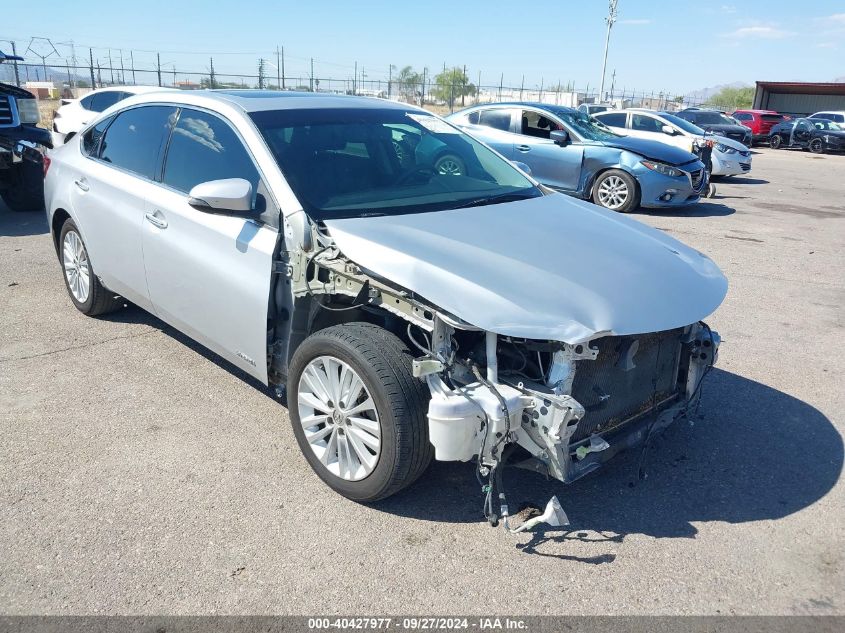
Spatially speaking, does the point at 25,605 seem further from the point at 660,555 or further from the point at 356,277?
the point at 660,555

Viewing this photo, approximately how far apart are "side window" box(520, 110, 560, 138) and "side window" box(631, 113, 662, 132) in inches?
211

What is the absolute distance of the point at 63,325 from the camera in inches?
215

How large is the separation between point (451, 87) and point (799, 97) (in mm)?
20984

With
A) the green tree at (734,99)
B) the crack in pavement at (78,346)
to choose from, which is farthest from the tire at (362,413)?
the green tree at (734,99)

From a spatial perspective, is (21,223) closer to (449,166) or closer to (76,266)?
(76,266)

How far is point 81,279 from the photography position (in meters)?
5.46

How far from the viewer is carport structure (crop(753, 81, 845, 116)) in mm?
41344

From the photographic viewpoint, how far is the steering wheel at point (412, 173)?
13.0 feet

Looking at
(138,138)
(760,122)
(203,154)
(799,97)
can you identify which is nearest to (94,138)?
(138,138)

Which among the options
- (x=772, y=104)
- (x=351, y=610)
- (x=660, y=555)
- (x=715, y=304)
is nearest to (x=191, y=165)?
(x=351, y=610)

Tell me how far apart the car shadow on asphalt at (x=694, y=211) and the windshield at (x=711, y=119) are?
1383 cm

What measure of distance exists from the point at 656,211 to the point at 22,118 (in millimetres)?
9832

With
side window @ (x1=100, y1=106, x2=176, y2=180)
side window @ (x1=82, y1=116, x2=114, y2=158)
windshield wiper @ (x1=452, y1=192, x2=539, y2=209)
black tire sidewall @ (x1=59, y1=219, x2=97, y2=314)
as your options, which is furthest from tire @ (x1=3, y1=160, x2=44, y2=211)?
windshield wiper @ (x1=452, y1=192, x2=539, y2=209)

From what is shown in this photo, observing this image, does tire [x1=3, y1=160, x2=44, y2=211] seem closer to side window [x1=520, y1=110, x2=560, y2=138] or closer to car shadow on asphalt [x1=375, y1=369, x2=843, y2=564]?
side window [x1=520, y1=110, x2=560, y2=138]
